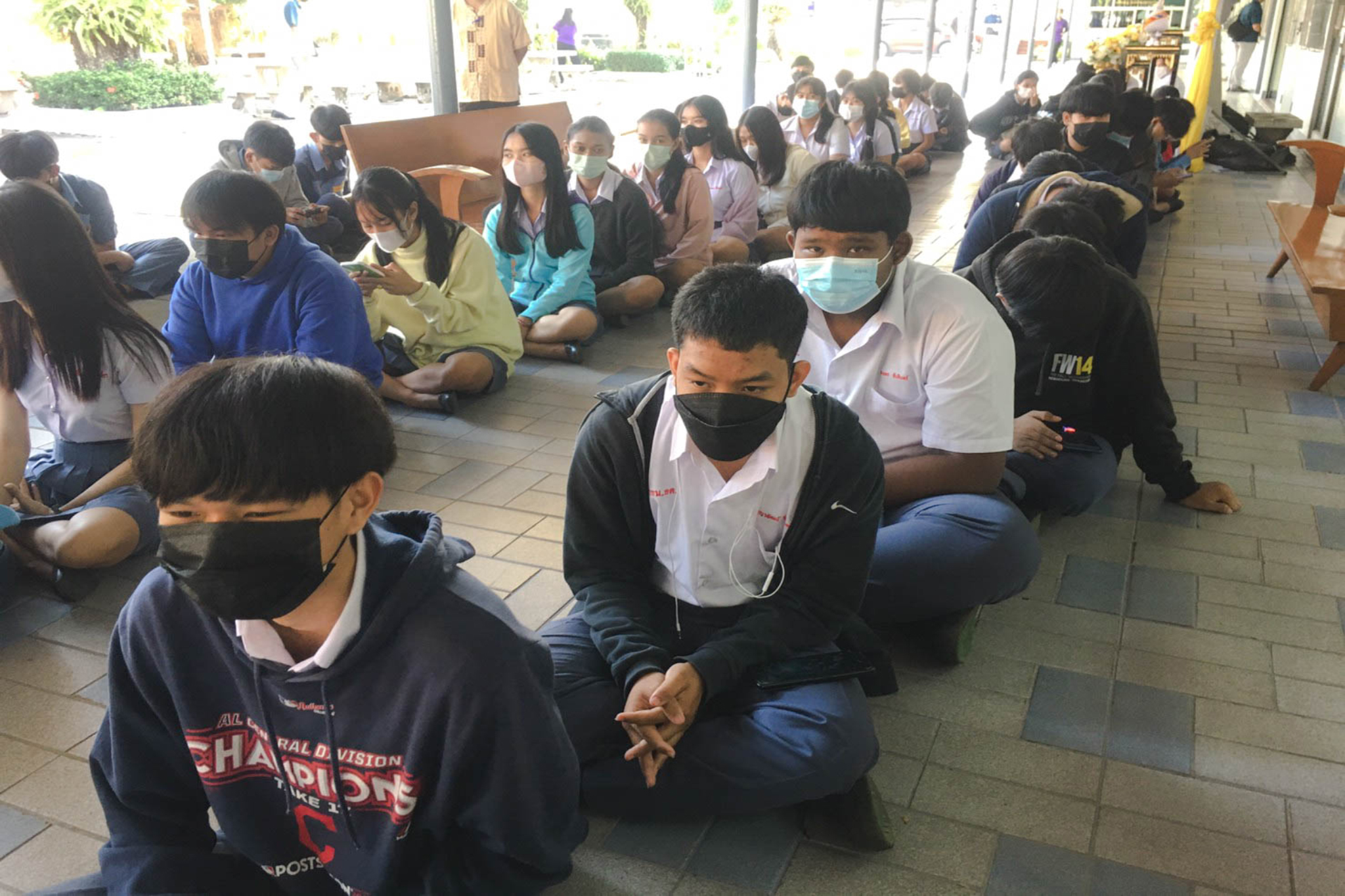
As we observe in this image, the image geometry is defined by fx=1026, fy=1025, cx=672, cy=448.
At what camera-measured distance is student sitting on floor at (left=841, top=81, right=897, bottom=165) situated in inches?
361

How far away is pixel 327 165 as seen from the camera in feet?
22.5

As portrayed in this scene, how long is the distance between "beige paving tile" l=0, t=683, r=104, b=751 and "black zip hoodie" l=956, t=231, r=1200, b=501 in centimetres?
249

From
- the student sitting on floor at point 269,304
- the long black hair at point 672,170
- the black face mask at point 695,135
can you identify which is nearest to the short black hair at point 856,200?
the student sitting on floor at point 269,304

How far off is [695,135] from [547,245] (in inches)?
74.7

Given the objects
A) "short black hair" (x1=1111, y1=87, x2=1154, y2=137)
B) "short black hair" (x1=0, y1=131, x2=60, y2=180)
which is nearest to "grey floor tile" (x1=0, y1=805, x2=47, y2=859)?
"short black hair" (x1=0, y1=131, x2=60, y2=180)

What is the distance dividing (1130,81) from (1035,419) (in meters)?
10.4

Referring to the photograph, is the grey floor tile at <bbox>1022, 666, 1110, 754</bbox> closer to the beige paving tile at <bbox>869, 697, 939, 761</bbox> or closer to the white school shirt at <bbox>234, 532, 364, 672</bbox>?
the beige paving tile at <bbox>869, 697, 939, 761</bbox>

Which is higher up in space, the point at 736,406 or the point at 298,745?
the point at 736,406

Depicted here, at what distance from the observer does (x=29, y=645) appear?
258 cm

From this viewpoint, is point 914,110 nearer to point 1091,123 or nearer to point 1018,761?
point 1091,123

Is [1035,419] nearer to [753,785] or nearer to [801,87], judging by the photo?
[753,785]

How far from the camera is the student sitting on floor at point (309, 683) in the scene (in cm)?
121

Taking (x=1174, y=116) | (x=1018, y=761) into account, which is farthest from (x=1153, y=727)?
(x=1174, y=116)

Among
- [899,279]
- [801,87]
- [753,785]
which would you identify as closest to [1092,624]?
[899,279]
